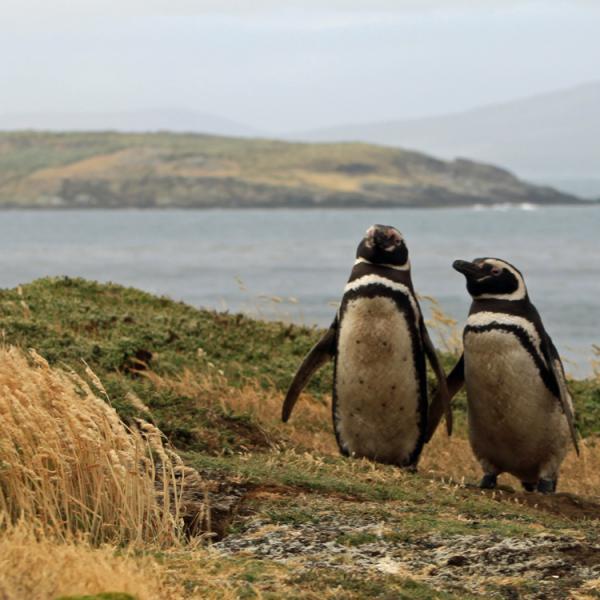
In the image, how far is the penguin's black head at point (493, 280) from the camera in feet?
30.7

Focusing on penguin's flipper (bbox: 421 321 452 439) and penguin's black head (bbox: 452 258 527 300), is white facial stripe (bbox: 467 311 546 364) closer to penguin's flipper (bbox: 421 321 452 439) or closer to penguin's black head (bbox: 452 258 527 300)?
penguin's black head (bbox: 452 258 527 300)

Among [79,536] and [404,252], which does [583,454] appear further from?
[79,536]

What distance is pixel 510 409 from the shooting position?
9.25 metres

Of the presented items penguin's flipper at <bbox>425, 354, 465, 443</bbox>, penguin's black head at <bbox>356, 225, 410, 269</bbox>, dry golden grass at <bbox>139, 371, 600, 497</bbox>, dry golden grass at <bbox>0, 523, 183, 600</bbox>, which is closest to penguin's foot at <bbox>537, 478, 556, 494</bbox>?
dry golden grass at <bbox>139, 371, 600, 497</bbox>

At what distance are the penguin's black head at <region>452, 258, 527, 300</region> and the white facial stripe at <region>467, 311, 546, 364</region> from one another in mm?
152

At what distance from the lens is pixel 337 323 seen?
32.0ft

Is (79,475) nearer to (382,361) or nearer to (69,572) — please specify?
(69,572)

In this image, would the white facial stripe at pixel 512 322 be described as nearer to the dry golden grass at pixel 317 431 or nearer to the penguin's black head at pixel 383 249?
A: the penguin's black head at pixel 383 249

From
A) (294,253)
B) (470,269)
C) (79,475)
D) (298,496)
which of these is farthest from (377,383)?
(294,253)

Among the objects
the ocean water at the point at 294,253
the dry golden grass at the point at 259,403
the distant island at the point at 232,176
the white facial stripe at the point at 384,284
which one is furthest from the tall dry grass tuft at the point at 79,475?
the distant island at the point at 232,176

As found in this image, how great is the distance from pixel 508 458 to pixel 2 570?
5154 millimetres

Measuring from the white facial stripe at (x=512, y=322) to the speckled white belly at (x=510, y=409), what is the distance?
77 mm

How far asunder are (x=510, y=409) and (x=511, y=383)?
0.62 feet

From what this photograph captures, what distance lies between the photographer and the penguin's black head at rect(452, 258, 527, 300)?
368 inches
